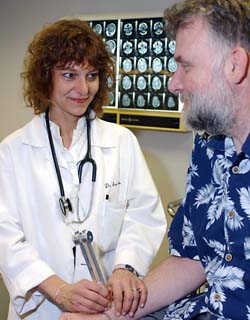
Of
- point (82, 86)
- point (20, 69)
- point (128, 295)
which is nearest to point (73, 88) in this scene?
point (82, 86)

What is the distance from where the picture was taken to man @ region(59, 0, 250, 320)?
3.87 ft

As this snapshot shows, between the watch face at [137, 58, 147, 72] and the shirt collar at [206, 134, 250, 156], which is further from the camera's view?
the watch face at [137, 58, 147, 72]

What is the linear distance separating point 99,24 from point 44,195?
4.42 ft

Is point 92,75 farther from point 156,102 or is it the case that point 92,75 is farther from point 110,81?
point 156,102

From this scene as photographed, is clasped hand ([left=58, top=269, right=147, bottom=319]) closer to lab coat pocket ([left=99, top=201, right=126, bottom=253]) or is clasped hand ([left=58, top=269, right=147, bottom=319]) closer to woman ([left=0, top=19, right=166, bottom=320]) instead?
woman ([left=0, top=19, right=166, bottom=320])

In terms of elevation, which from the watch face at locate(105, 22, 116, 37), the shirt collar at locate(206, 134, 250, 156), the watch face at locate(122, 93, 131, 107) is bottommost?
the watch face at locate(122, 93, 131, 107)

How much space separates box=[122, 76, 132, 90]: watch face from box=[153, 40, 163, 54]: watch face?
0.21m

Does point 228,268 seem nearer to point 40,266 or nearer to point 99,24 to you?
point 40,266

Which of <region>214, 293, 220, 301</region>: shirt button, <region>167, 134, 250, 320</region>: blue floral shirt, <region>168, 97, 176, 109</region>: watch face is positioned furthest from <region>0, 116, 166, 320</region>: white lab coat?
<region>168, 97, 176, 109</region>: watch face

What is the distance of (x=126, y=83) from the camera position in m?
2.67

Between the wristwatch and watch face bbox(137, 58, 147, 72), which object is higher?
watch face bbox(137, 58, 147, 72)

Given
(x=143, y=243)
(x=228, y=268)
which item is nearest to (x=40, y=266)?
(x=143, y=243)

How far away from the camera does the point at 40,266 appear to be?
1.60m

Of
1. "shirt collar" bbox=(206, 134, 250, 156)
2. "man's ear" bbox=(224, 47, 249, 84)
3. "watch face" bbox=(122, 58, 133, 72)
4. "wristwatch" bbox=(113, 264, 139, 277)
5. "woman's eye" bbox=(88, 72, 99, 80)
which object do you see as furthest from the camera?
"watch face" bbox=(122, 58, 133, 72)
